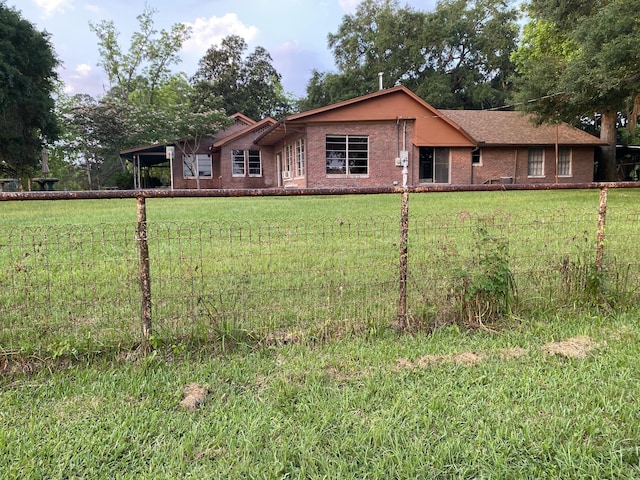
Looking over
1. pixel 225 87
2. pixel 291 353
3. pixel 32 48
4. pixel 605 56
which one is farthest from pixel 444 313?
pixel 225 87

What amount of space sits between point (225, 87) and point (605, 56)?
37.3m

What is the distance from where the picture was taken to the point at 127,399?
2523mm

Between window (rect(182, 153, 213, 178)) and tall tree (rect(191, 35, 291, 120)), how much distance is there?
18.6 metres

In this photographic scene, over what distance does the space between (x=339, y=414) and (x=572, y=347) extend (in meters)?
1.85

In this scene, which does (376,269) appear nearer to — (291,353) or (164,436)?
(291,353)

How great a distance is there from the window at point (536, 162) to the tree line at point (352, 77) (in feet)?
9.45

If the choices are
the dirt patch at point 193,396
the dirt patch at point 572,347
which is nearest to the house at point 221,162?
the dirt patch at point 572,347

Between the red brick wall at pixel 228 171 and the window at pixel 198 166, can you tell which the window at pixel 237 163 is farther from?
the window at pixel 198 166

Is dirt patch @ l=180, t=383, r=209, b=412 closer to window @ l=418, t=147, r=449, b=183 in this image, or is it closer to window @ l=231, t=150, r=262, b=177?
window @ l=418, t=147, r=449, b=183

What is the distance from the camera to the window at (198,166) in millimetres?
26312

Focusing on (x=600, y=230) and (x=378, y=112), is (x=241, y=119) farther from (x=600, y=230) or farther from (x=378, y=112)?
(x=600, y=230)

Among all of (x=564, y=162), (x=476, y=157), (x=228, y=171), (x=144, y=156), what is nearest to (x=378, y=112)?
(x=476, y=157)

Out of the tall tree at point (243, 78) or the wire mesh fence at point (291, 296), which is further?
the tall tree at point (243, 78)

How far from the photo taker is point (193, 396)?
8.34 ft
